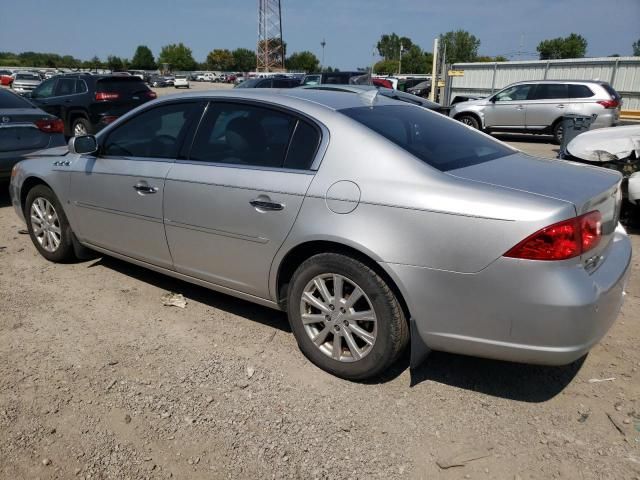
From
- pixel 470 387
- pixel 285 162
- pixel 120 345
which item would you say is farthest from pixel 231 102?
pixel 470 387

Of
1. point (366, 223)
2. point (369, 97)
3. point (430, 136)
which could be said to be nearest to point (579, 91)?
point (369, 97)

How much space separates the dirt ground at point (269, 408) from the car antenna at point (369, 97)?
161 centimetres

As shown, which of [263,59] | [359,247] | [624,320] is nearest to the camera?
[359,247]

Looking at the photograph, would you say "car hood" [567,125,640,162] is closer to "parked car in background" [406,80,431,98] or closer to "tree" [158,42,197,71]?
"parked car in background" [406,80,431,98]

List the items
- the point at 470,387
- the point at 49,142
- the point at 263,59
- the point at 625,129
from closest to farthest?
the point at 470,387 < the point at 625,129 < the point at 49,142 < the point at 263,59

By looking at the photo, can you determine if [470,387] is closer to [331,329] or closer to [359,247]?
[331,329]

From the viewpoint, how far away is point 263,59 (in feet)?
326

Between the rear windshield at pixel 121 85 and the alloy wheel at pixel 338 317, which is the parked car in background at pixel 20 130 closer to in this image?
the rear windshield at pixel 121 85

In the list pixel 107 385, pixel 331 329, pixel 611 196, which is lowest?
pixel 107 385

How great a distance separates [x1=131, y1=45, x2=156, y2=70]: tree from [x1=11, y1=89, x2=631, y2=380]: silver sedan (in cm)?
13378

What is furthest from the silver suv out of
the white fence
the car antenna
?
the car antenna

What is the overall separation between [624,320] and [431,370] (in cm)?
160

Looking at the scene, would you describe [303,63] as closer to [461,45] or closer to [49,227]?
[461,45]

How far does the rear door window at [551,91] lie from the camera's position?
1392 cm
